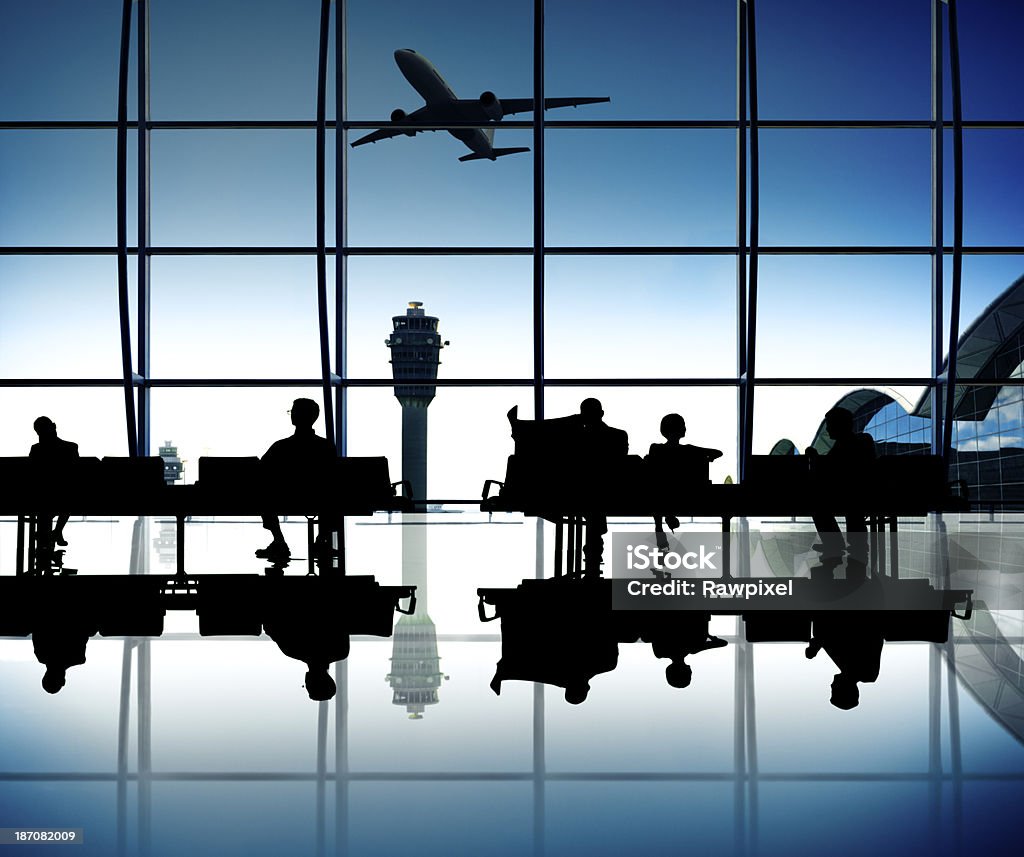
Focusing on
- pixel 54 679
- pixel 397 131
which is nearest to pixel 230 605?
pixel 54 679

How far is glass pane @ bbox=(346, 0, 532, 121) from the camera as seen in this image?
33.4 feet

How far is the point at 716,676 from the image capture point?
3.67m

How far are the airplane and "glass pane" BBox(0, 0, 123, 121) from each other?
2.92 m

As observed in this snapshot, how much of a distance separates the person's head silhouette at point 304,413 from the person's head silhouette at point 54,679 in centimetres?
274

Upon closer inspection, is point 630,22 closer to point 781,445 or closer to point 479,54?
point 479,54

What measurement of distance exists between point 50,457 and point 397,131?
5.79 metres

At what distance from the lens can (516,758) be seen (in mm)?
2545

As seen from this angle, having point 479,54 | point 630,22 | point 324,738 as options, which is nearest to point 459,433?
point 479,54

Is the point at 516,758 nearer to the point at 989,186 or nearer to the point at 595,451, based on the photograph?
the point at 595,451

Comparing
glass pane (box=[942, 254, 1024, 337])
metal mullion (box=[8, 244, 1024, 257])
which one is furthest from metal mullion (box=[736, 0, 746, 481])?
glass pane (box=[942, 254, 1024, 337])

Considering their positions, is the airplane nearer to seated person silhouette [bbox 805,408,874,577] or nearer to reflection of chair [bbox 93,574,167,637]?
seated person silhouette [bbox 805,408,874,577]

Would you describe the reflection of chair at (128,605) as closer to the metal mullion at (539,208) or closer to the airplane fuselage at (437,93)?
the metal mullion at (539,208)

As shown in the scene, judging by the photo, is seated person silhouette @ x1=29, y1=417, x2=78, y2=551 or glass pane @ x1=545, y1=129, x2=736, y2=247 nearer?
seated person silhouette @ x1=29, y1=417, x2=78, y2=551

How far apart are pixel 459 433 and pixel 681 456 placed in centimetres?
484
